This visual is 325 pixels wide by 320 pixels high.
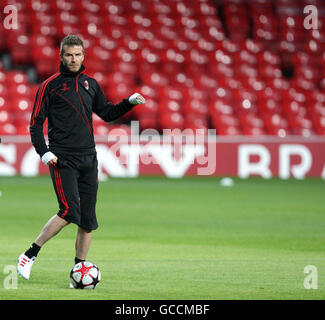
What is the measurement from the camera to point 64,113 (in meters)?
7.32

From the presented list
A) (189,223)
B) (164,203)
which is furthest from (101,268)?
(164,203)

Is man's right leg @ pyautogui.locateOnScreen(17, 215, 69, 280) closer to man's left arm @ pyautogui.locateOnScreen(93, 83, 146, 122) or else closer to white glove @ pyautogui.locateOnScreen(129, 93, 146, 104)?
man's left arm @ pyautogui.locateOnScreen(93, 83, 146, 122)

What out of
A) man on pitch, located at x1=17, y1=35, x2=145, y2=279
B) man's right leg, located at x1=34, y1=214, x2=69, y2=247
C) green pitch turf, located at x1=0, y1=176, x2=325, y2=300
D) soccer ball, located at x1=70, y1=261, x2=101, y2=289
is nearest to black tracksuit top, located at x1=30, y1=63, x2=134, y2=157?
man on pitch, located at x1=17, y1=35, x2=145, y2=279

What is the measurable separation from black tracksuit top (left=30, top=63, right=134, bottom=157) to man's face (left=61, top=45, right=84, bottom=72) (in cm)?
5

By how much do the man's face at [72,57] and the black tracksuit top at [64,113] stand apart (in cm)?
5

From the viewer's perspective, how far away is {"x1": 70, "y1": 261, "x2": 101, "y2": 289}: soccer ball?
23.3 feet

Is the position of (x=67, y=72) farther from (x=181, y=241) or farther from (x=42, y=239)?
(x=181, y=241)

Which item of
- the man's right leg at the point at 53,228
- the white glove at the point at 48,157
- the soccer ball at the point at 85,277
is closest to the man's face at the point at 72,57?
the white glove at the point at 48,157

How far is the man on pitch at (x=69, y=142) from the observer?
728 cm

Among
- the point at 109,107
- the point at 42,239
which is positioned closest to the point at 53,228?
the point at 42,239

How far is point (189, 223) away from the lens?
40.7 ft

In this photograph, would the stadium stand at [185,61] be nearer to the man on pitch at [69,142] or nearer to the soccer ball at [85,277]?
the man on pitch at [69,142]

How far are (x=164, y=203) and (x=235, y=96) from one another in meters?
9.62

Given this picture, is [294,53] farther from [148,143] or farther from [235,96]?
[148,143]
